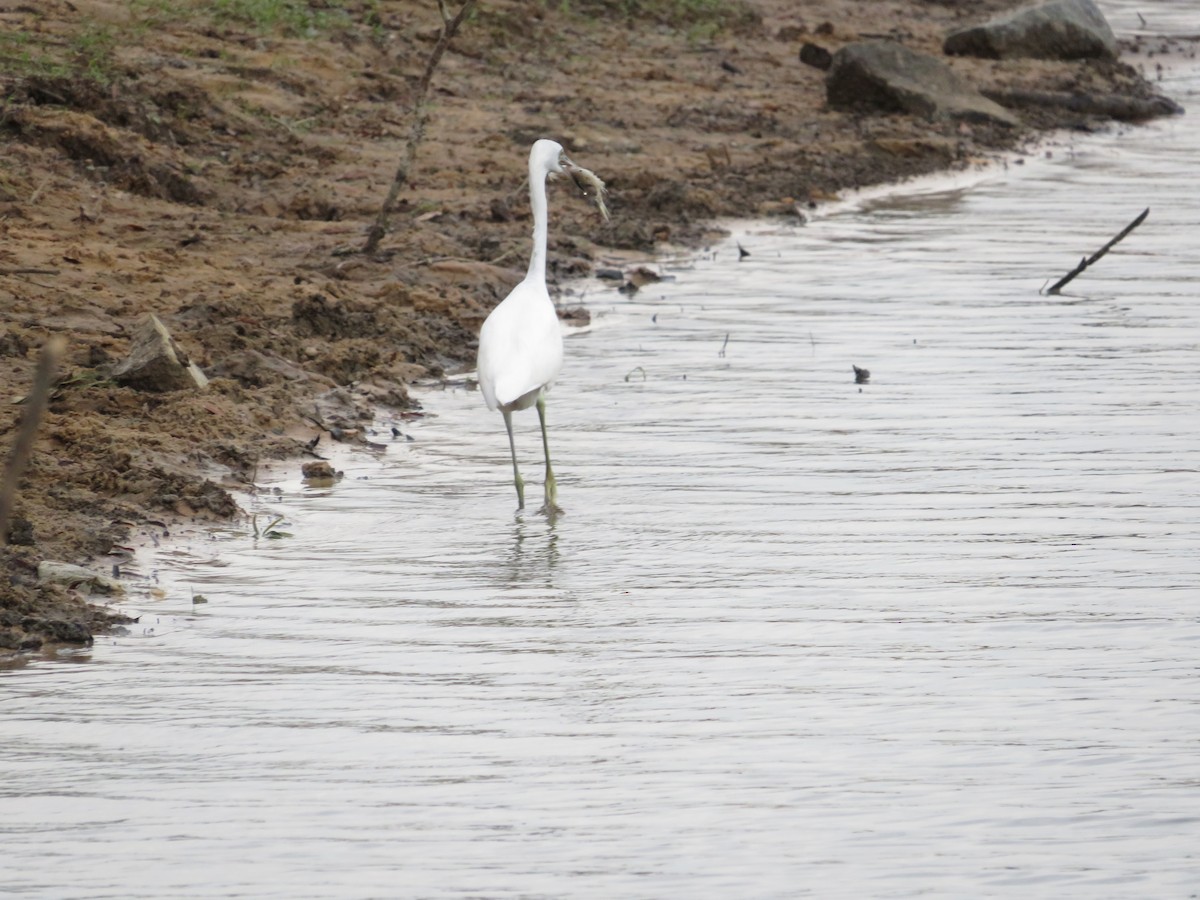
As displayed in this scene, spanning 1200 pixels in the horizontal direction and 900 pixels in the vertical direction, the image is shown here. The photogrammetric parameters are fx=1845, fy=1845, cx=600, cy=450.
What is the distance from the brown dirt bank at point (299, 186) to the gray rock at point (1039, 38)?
3.55 ft

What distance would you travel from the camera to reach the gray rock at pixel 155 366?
795 cm

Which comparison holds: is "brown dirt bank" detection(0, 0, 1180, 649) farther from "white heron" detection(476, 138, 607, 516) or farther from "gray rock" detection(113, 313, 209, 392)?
"white heron" detection(476, 138, 607, 516)

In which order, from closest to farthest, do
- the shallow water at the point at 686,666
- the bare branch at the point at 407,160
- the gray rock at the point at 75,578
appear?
the shallow water at the point at 686,666 < the gray rock at the point at 75,578 < the bare branch at the point at 407,160

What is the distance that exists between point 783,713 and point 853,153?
39.7ft

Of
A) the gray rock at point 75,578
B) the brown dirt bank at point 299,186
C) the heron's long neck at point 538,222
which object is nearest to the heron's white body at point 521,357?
the heron's long neck at point 538,222

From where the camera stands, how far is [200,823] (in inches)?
171

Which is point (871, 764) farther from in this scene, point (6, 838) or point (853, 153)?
point (853, 153)

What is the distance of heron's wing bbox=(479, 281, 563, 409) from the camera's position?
710cm

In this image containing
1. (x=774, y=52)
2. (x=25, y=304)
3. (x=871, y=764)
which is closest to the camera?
(x=871, y=764)

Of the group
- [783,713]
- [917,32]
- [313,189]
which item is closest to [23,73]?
[313,189]

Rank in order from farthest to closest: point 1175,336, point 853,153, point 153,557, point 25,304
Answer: point 853,153
point 1175,336
point 25,304
point 153,557

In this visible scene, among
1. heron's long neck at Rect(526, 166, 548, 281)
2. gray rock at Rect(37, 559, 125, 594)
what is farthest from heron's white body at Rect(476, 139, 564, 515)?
gray rock at Rect(37, 559, 125, 594)

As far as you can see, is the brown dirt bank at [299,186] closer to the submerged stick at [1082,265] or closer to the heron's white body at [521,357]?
the heron's white body at [521,357]

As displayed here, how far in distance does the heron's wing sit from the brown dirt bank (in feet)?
3.58
